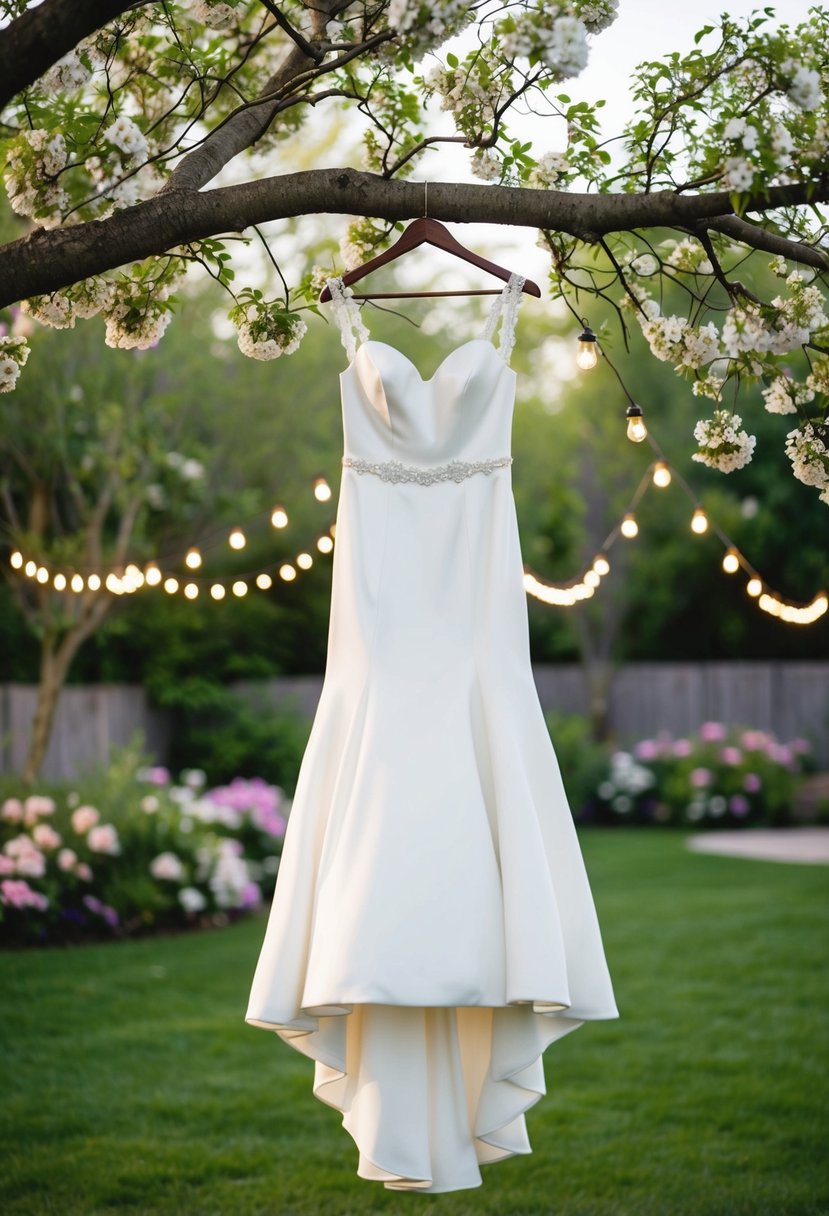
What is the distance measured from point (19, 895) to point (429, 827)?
4.62 metres

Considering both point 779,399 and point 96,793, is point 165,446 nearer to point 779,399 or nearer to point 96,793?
point 96,793

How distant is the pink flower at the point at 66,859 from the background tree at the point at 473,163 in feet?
14.0

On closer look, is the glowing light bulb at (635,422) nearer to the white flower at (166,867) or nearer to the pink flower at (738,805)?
the white flower at (166,867)

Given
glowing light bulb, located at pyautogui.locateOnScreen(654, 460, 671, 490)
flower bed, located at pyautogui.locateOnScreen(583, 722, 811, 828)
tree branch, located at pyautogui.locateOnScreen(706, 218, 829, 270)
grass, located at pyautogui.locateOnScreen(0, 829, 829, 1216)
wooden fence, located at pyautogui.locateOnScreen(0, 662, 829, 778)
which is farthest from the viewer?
wooden fence, located at pyautogui.locateOnScreen(0, 662, 829, 778)

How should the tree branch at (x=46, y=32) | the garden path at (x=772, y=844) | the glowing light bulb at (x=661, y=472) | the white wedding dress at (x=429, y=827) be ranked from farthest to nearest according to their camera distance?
the garden path at (x=772, y=844) < the glowing light bulb at (x=661, y=472) < the white wedding dress at (x=429, y=827) < the tree branch at (x=46, y=32)

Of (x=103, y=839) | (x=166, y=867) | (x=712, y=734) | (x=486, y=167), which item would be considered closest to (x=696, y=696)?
(x=712, y=734)

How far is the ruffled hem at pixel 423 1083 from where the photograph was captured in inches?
96.5

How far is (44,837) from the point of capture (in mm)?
6676

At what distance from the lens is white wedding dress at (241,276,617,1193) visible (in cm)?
237

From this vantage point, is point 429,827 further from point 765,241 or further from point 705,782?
point 705,782

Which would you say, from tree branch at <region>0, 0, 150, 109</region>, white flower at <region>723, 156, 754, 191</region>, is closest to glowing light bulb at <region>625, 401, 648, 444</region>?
white flower at <region>723, 156, 754, 191</region>

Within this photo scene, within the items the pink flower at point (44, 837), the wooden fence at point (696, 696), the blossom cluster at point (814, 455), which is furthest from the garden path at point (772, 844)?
the blossom cluster at point (814, 455)

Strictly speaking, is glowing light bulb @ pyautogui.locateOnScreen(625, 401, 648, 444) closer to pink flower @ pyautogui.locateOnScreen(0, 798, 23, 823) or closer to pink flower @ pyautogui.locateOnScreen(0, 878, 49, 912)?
pink flower @ pyautogui.locateOnScreen(0, 878, 49, 912)

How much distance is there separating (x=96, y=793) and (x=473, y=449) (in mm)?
5517
